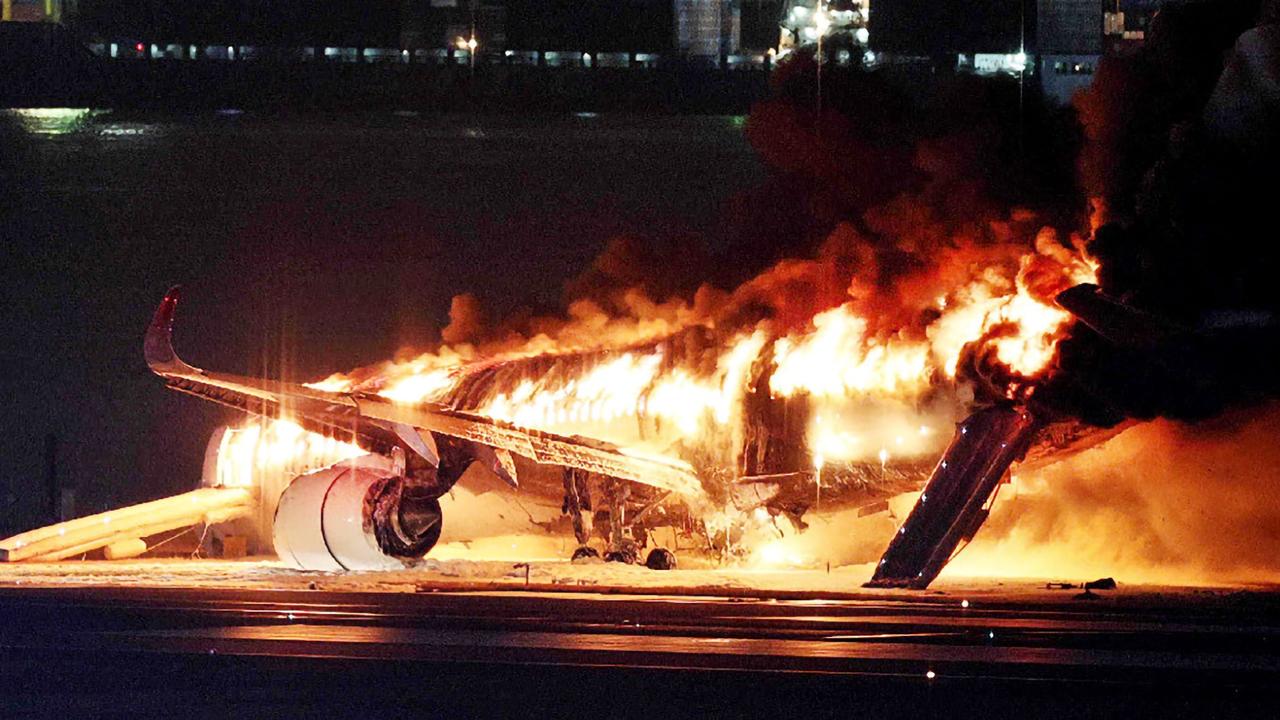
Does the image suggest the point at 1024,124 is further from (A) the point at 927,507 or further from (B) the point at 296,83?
(B) the point at 296,83

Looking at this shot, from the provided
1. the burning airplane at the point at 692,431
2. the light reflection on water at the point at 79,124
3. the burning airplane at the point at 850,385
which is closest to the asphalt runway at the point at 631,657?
the burning airplane at the point at 850,385

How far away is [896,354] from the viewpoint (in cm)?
2759

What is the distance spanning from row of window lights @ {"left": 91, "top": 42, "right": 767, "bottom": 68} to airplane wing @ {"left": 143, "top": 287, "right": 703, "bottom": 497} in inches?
1125

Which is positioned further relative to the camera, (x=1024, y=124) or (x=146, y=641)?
(x=1024, y=124)

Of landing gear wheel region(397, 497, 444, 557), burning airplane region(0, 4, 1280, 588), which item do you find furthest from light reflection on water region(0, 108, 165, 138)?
landing gear wheel region(397, 497, 444, 557)

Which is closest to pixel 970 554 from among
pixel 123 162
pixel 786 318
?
pixel 786 318

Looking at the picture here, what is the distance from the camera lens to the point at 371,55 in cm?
5900

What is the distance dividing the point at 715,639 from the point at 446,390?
62.0ft

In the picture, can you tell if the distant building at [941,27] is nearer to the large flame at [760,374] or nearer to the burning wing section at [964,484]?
the large flame at [760,374]

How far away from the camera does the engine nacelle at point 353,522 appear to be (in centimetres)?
3164

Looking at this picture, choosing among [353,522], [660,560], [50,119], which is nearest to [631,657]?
[660,560]

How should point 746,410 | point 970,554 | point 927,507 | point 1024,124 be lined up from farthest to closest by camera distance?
point 1024,124, point 970,554, point 746,410, point 927,507

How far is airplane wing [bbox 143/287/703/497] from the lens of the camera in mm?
29984

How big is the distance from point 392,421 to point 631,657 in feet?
45.3
